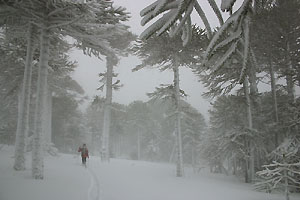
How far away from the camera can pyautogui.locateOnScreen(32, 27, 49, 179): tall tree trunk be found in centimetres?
707

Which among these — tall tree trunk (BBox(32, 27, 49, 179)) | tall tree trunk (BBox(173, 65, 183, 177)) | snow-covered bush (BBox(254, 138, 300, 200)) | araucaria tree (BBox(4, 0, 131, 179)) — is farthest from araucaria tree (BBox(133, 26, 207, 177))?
tall tree trunk (BBox(32, 27, 49, 179))

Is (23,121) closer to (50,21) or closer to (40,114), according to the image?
(40,114)

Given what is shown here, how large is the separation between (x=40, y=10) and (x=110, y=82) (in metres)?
10.5

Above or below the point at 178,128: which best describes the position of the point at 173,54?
above

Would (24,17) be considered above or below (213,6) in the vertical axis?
above

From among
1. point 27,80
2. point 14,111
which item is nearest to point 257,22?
point 27,80

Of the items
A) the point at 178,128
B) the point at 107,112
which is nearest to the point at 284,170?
the point at 178,128

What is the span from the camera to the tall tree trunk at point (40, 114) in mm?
7070

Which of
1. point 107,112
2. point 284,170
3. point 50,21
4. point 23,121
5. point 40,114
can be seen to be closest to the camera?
point 284,170

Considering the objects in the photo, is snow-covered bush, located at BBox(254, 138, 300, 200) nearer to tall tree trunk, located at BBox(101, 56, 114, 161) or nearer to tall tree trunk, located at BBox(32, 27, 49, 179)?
tall tree trunk, located at BBox(32, 27, 49, 179)

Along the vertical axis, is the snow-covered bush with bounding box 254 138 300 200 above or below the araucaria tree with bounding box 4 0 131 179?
below

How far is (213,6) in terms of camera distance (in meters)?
1.93

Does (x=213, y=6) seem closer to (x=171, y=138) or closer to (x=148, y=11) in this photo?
(x=148, y=11)

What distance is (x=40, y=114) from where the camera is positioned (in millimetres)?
8016
